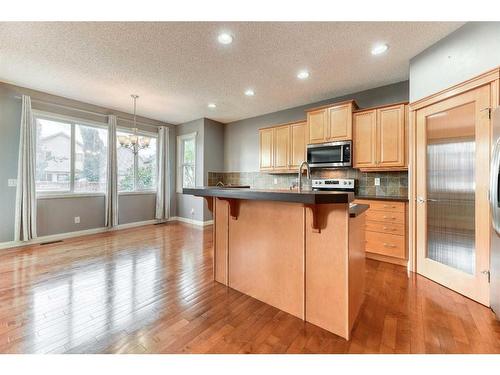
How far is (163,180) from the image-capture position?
19.8 feet

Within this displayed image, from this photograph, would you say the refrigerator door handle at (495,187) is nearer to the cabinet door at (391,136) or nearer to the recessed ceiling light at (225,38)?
the cabinet door at (391,136)

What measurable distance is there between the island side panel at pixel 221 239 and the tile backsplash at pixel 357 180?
8.68 feet

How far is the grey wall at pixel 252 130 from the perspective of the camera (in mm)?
3978

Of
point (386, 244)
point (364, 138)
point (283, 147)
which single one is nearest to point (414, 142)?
point (364, 138)

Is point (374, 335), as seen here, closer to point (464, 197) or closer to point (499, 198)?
point (499, 198)

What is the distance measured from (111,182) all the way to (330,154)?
4.65 meters

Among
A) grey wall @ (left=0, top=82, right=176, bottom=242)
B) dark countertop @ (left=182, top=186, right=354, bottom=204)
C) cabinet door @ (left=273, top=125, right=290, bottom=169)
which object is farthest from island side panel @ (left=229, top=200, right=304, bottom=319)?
grey wall @ (left=0, top=82, right=176, bottom=242)

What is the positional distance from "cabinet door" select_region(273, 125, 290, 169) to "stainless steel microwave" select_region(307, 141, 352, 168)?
2.00 feet

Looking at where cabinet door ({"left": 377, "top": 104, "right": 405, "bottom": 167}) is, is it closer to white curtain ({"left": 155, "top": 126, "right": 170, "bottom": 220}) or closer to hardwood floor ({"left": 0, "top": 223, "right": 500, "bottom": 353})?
hardwood floor ({"left": 0, "top": 223, "right": 500, "bottom": 353})

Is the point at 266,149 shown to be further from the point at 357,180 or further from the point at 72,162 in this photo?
the point at 72,162

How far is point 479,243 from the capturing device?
2.18 m

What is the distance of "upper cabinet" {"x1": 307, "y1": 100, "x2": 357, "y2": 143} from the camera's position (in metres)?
3.73
